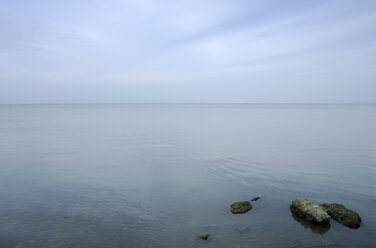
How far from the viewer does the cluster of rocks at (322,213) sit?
11641 mm

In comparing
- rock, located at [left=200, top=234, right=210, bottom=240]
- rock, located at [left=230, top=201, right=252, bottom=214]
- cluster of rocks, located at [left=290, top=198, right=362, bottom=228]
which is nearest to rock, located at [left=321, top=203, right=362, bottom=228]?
cluster of rocks, located at [left=290, top=198, right=362, bottom=228]

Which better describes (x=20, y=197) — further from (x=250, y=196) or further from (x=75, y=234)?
(x=250, y=196)

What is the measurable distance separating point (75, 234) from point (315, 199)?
13.1 metres

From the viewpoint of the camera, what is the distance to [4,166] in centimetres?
2195

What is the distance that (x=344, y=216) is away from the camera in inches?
467

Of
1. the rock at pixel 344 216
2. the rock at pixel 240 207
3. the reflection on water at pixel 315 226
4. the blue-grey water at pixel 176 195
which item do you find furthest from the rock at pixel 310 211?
the rock at pixel 240 207

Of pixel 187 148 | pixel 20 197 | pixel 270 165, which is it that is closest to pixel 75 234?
pixel 20 197

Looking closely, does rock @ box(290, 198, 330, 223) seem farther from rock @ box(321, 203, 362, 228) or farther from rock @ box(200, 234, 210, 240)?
rock @ box(200, 234, 210, 240)

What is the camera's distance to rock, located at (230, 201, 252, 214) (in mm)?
13055

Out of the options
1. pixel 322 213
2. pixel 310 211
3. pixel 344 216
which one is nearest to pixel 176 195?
pixel 310 211

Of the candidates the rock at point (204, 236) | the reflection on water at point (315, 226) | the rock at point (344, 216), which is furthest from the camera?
the rock at point (344, 216)

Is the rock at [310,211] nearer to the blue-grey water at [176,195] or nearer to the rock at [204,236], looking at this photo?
the blue-grey water at [176,195]

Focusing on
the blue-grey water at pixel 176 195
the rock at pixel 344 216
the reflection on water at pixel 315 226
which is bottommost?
the blue-grey water at pixel 176 195

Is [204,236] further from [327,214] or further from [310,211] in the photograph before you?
[327,214]
